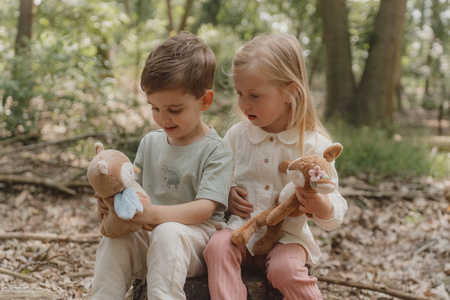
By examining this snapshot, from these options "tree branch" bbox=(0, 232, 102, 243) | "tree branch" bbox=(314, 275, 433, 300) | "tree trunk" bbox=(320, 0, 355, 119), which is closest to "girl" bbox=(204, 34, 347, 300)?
"tree branch" bbox=(314, 275, 433, 300)

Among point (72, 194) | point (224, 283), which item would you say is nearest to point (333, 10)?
point (72, 194)

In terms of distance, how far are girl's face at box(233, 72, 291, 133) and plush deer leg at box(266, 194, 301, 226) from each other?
0.46 meters

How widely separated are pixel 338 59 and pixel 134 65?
7.21 metres

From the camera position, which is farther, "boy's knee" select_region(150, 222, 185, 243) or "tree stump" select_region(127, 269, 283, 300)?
"tree stump" select_region(127, 269, 283, 300)

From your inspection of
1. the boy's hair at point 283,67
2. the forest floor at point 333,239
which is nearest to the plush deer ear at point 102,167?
the boy's hair at point 283,67

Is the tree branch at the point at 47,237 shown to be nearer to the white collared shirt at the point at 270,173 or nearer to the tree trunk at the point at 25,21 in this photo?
the white collared shirt at the point at 270,173

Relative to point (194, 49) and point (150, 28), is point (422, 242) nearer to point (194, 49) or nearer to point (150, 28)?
point (194, 49)

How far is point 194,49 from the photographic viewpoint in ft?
6.64

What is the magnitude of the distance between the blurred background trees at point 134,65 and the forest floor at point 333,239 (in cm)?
70

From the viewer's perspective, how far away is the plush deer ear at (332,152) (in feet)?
6.16

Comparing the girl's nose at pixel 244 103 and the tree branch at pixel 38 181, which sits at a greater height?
the girl's nose at pixel 244 103

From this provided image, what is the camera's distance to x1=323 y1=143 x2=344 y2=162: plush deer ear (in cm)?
188

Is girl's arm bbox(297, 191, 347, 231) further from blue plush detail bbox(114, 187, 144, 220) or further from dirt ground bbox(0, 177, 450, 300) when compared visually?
dirt ground bbox(0, 177, 450, 300)

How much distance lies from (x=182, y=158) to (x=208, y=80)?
1.36 ft
